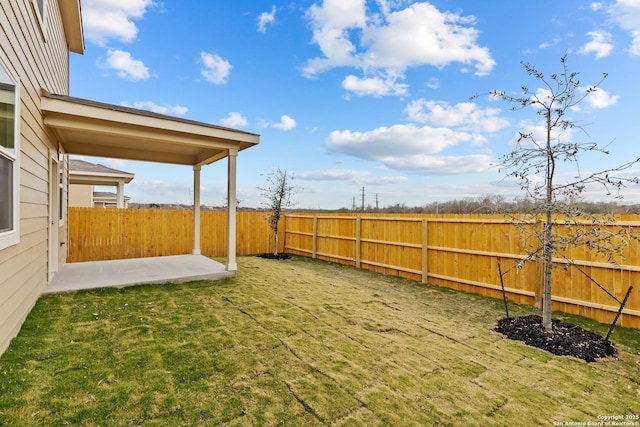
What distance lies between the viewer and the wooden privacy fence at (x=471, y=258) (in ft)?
15.1

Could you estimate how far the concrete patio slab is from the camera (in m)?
5.34

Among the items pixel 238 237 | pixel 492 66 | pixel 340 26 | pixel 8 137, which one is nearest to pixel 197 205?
pixel 238 237

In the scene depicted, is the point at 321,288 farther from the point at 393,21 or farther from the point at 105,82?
the point at 105,82

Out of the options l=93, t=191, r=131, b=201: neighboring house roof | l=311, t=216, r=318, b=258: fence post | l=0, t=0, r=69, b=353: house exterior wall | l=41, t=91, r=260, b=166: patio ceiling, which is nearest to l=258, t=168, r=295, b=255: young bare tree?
l=311, t=216, r=318, b=258: fence post

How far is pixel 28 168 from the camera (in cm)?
347

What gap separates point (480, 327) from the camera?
4.31 m

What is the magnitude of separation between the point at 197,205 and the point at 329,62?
706 cm

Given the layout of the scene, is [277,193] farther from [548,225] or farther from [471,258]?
→ [548,225]

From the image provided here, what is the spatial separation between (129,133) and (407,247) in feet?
20.9

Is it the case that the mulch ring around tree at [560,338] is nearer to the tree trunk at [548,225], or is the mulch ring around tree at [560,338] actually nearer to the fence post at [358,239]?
the tree trunk at [548,225]

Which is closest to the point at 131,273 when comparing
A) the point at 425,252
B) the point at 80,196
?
the point at 425,252

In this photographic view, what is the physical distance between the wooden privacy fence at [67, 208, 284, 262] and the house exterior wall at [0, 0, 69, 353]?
13.5 ft

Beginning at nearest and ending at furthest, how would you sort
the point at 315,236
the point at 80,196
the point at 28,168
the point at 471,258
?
1. the point at 28,168
2. the point at 471,258
3. the point at 315,236
4. the point at 80,196

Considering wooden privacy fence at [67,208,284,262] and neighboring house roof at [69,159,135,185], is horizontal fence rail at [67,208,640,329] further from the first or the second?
neighboring house roof at [69,159,135,185]
